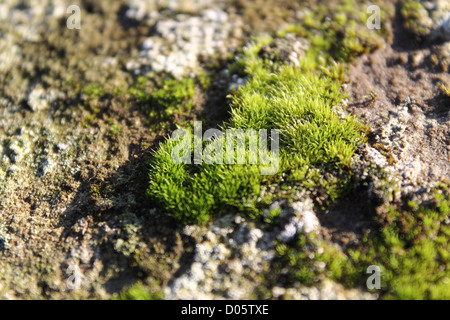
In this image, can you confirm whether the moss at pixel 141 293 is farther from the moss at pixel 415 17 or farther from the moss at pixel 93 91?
the moss at pixel 415 17

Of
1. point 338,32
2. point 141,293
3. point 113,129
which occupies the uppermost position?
point 338,32

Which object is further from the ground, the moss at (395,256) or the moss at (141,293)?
the moss at (395,256)

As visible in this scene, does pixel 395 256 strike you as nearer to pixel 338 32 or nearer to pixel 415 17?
pixel 338 32

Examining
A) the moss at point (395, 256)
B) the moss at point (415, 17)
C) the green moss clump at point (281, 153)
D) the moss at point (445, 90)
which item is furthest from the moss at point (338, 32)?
the moss at point (395, 256)

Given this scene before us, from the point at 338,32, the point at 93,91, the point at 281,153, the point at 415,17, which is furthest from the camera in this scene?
the point at 415,17

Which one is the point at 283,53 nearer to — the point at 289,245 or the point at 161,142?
the point at 161,142

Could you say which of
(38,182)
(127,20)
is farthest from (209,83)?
(38,182)

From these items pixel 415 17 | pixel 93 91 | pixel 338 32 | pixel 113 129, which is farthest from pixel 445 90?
pixel 93 91

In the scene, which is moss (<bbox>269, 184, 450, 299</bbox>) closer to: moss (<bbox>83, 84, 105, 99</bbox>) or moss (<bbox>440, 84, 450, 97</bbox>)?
moss (<bbox>440, 84, 450, 97</bbox>)

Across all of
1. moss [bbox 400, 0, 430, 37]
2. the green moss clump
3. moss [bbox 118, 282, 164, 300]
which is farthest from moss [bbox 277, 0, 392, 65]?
moss [bbox 118, 282, 164, 300]
